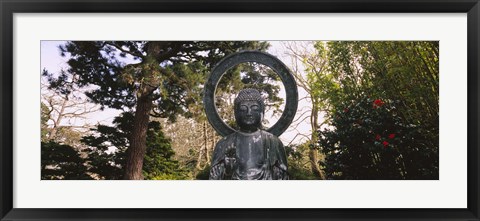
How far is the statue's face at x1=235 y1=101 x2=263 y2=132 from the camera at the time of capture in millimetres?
6102

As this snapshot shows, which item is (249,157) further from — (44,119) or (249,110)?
(44,119)

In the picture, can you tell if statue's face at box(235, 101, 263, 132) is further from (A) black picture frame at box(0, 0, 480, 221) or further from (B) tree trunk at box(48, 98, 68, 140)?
(B) tree trunk at box(48, 98, 68, 140)

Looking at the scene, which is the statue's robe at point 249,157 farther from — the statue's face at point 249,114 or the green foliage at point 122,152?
the green foliage at point 122,152

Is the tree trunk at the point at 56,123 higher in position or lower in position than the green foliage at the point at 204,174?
higher

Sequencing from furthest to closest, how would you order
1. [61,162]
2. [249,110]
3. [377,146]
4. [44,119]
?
1. [61,162]
2. [44,119]
3. [377,146]
4. [249,110]

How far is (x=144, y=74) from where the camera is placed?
8.17m

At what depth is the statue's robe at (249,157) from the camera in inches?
239

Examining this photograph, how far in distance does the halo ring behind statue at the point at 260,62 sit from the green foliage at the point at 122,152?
2.71m

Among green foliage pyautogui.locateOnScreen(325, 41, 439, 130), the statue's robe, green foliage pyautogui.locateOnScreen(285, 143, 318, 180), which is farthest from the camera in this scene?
green foliage pyautogui.locateOnScreen(285, 143, 318, 180)

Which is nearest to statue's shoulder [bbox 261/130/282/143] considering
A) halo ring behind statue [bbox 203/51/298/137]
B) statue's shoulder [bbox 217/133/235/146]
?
→ halo ring behind statue [bbox 203/51/298/137]

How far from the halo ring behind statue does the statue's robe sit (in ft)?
0.54

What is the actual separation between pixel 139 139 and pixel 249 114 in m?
3.06
